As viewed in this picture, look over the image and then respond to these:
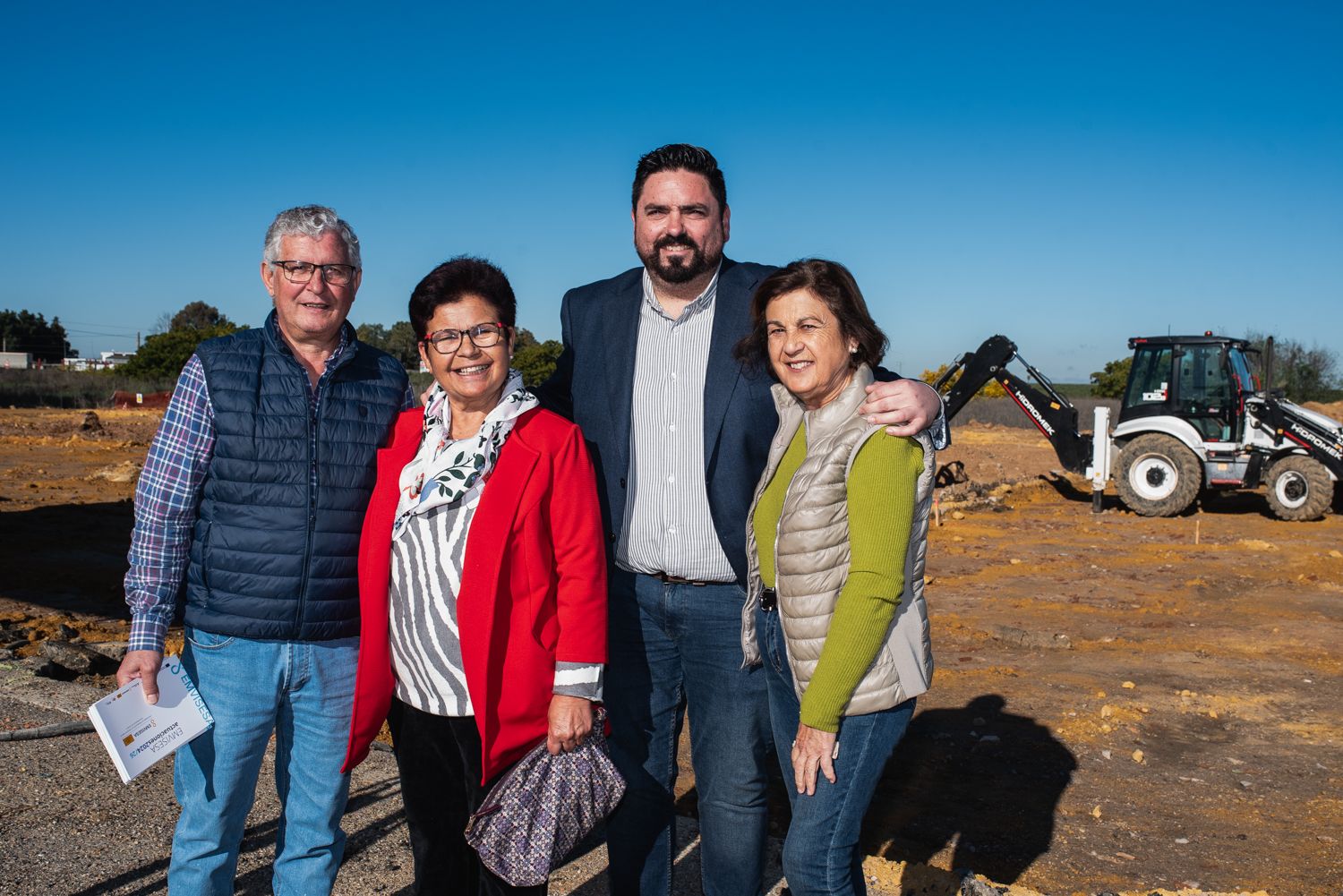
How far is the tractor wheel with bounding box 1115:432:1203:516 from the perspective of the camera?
15445 millimetres

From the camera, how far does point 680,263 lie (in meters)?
2.84

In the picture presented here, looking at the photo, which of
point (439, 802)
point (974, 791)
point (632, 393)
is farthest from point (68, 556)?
point (632, 393)

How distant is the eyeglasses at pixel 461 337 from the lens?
2.57 meters

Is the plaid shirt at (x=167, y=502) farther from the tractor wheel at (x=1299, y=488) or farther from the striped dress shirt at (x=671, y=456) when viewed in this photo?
the tractor wheel at (x=1299, y=488)

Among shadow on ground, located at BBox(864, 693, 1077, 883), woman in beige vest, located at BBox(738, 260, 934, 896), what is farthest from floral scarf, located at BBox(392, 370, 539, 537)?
shadow on ground, located at BBox(864, 693, 1077, 883)

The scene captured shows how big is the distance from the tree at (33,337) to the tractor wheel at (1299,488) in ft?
263

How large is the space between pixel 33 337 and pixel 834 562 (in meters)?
90.0

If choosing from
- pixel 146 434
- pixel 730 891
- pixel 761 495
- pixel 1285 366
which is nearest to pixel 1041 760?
pixel 730 891

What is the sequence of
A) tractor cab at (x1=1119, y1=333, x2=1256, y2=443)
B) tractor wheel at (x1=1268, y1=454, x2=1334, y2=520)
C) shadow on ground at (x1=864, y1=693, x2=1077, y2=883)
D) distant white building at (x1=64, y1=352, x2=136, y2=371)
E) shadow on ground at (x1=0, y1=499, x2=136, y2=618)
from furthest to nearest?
distant white building at (x1=64, y1=352, x2=136, y2=371), tractor cab at (x1=1119, y1=333, x2=1256, y2=443), tractor wheel at (x1=1268, y1=454, x2=1334, y2=520), shadow on ground at (x1=0, y1=499, x2=136, y2=618), shadow on ground at (x1=864, y1=693, x2=1077, y2=883)

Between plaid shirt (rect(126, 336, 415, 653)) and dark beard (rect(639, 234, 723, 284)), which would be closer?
plaid shirt (rect(126, 336, 415, 653))

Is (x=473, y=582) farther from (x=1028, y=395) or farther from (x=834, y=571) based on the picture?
(x=1028, y=395)

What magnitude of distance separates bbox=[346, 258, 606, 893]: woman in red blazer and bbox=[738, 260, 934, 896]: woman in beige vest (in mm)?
465

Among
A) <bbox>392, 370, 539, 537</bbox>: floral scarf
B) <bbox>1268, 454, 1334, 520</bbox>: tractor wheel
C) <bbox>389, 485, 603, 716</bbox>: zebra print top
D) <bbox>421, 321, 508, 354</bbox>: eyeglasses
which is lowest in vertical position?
<bbox>1268, 454, 1334, 520</bbox>: tractor wheel

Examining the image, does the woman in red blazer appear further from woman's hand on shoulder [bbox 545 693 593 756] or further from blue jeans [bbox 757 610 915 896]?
blue jeans [bbox 757 610 915 896]
